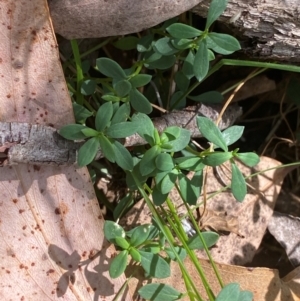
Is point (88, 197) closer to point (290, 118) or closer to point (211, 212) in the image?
point (211, 212)

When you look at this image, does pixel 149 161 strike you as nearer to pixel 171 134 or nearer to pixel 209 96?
pixel 171 134

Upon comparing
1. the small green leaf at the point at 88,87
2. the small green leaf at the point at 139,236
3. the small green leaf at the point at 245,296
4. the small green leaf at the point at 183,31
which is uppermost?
the small green leaf at the point at 183,31

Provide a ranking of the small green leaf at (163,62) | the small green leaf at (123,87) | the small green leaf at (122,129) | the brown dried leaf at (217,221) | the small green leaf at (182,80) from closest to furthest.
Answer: the small green leaf at (122,129), the small green leaf at (123,87), the small green leaf at (163,62), the small green leaf at (182,80), the brown dried leaf at (217,221)

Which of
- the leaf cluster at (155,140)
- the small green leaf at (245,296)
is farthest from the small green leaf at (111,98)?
the small green leaf at (245,296)

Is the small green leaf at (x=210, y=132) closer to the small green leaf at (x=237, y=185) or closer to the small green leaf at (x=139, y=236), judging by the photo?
the small green leaf at (x=237, y=185)

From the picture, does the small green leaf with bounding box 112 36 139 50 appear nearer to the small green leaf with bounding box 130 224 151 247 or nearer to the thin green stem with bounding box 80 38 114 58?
the thin green stem with bounding box 80 38 114 58

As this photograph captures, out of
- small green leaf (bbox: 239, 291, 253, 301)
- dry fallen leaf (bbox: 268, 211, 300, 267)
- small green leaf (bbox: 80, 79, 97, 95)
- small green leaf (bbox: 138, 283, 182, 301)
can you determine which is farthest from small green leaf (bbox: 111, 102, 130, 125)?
dry fallen leaf (bbox: 268, 211, 300, 267)

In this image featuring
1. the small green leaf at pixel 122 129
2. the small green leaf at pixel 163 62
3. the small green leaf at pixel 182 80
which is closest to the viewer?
the small green leaf at pixel 122 129
